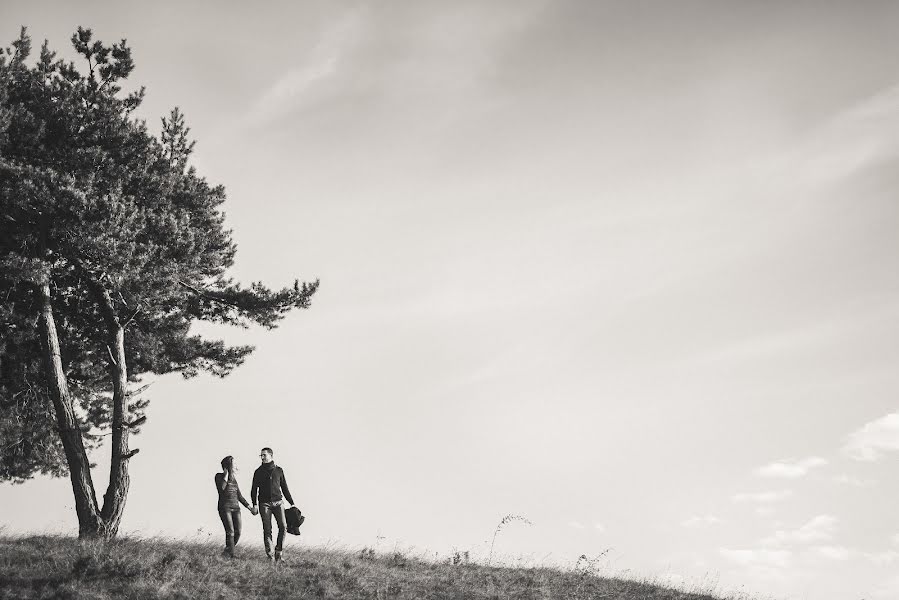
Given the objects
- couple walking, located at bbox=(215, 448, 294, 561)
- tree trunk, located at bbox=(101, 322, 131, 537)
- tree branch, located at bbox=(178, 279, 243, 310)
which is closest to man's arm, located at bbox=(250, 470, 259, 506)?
couple walking, located at bbox=(215, 448, 294, 561)

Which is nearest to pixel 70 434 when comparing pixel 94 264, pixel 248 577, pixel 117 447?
pixel 117 447

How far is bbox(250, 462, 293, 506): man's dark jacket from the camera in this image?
12.9m

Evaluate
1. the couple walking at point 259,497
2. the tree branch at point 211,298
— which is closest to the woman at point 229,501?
the couple walking at point 259,497

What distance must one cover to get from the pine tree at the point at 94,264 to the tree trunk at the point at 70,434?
3 cm

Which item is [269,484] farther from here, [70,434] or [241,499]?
[70,434]

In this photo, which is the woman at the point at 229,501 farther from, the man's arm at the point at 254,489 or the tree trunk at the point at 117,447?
the tree trunk at the point at 117,447

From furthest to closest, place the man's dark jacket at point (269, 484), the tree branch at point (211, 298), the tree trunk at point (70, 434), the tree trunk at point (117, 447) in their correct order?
the tree branch at point (211, 298), the tree trunk at point (117, 447), the tree trunk at point (70, 434), the man's dark jacket at point (269, 484)

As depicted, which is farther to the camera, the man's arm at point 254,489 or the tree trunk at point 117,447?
the tree trunk at point 117,447

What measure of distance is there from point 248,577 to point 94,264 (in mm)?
8043

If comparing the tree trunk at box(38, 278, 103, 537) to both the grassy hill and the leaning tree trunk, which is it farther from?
the grassy hill

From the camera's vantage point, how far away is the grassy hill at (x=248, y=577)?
11.0 m

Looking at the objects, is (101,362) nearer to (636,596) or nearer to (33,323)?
(33,323)

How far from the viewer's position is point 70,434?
49.3 ft

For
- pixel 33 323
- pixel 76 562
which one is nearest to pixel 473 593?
pixel 76 562
